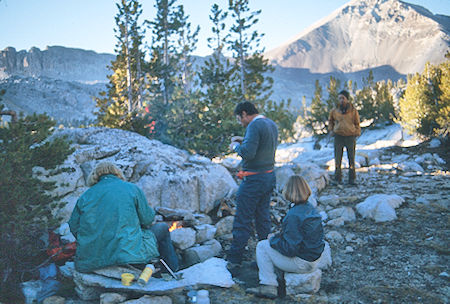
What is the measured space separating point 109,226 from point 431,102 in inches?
→ 786

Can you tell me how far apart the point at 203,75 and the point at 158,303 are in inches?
561

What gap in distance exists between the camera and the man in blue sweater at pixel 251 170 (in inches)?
152

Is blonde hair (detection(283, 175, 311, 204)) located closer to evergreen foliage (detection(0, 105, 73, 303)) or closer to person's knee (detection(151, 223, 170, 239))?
person's knee (detection(151, 223, 170, 239))

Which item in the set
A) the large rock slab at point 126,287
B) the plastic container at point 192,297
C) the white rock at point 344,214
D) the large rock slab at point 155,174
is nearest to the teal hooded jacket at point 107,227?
the large rock slab at point 126,287

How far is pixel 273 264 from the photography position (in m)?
3.33

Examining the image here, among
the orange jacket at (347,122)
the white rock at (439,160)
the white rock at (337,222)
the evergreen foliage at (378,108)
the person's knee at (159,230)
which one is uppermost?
the evergreen foliage at (378,108)

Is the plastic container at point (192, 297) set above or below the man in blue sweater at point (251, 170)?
below

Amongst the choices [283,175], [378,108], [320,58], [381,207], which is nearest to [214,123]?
[283,175]

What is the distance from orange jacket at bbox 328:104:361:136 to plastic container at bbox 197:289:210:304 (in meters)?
5.42

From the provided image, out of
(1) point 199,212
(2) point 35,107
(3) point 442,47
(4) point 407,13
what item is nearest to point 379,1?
(4) point 407,13

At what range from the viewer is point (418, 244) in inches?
170

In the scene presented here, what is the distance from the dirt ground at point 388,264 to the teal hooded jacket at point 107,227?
1084 millimetres

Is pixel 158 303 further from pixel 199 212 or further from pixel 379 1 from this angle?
Answer: pixel 379 1

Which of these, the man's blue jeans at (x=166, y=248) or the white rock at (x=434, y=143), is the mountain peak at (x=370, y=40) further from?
the man's blue jeans at (x=166, y=248)
